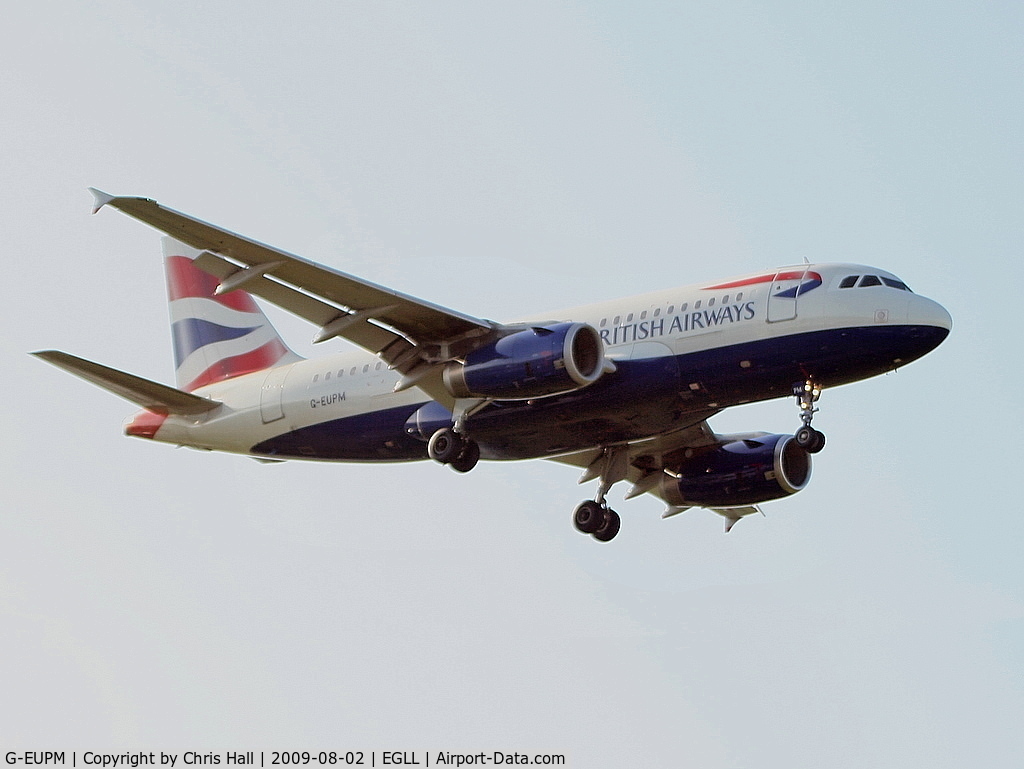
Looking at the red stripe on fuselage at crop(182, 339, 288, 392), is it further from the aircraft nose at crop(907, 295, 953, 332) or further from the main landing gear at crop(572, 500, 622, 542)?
the aircraft nose at crop(907, 295, 953, 332)

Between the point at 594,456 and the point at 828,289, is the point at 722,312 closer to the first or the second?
the point at 828,289

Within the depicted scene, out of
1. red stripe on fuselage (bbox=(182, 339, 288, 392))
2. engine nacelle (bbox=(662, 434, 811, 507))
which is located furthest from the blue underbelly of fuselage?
red stripe on fuselage (bbox=(182, 339, 288, 392))

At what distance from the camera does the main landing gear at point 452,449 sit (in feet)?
119

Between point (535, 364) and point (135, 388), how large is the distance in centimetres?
1090

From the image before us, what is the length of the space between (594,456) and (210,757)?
13.8m

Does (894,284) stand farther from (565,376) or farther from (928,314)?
(565,376)

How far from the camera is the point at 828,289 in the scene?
33.3 metres

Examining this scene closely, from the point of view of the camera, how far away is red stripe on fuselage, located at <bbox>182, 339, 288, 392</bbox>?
140ft

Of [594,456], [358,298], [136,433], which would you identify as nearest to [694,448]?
[594,456]

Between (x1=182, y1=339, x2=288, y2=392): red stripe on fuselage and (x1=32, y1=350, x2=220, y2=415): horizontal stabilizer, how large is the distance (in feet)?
6.33

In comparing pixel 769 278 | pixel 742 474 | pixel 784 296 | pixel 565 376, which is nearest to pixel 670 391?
pixel 565 376

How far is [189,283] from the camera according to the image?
45.6 metres

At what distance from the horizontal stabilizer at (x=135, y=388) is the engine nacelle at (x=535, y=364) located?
27.5 ft

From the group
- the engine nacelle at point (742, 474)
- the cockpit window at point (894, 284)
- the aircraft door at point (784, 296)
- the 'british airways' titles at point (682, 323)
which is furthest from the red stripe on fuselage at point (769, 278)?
the engine nacelle at point (742, 474)
